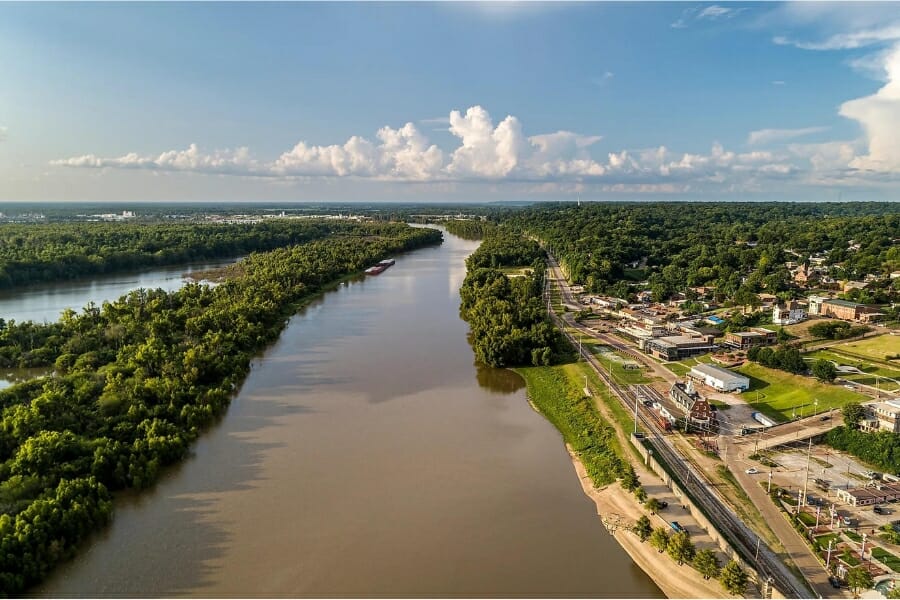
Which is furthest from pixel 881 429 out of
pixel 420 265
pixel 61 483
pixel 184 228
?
pixel 184 228

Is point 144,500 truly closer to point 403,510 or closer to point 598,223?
point 403,510

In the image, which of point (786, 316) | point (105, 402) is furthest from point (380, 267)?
point (105, 402)

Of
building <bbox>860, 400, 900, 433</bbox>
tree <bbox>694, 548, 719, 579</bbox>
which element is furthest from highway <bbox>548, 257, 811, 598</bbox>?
building <bbox>860, 400, 900, 433</bbox>

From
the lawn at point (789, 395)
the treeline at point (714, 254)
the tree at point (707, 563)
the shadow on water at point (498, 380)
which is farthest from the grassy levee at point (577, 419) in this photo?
the treeline at point (714, 254)

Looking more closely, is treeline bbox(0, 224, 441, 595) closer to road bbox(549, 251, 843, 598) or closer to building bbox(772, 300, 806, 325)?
road bbox(549, 251, 843, 598)

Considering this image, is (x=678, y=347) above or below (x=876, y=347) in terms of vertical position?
below

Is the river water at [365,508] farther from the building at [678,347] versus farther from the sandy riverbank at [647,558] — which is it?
the building at [678,347]

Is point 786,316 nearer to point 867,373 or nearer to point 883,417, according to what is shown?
point 867,373
